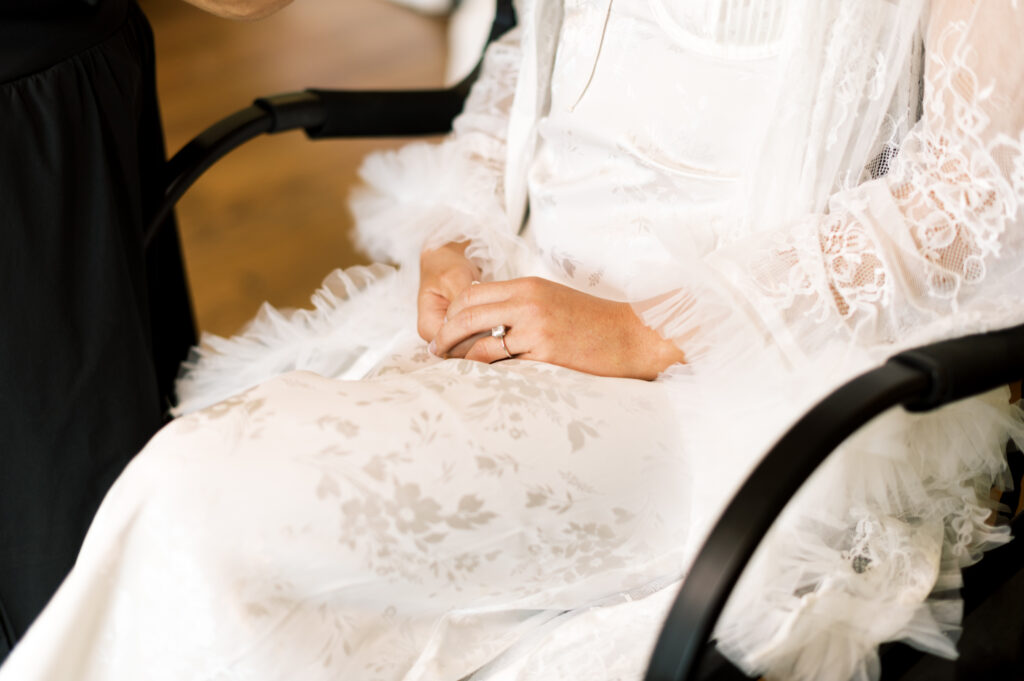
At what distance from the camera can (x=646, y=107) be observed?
2.87 ft

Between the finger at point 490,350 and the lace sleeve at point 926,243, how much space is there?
15cm

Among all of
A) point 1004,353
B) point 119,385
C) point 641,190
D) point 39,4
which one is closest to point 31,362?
point 119,385

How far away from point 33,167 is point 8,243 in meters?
0.07

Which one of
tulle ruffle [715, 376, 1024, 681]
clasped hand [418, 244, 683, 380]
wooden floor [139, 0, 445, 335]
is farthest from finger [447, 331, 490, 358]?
wooden floor [139, 0, 445, 335]

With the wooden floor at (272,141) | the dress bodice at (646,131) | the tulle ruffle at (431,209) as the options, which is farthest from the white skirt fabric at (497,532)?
the wooden floor at (272,141)

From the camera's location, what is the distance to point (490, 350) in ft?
2.68

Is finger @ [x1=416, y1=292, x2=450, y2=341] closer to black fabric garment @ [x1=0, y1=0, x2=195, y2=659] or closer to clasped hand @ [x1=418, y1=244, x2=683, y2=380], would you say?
clasped hand @ [x1=418, y1=244, x2=683, y2=380]

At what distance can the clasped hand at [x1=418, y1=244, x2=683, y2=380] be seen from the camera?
781mm

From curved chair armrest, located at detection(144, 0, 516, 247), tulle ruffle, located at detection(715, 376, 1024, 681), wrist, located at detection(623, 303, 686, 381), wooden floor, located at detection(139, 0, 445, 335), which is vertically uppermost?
curved chair armrest, located at detection(144, 0, 516, 247)

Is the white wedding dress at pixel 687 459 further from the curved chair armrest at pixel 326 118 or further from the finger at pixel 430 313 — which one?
the curved chair armrest at pixel 326 118

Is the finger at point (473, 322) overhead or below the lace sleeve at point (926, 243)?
below

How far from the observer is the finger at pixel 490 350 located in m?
0.81

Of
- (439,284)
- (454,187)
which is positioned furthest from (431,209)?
(439,284)

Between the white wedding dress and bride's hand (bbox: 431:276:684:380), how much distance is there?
0.09 feet
